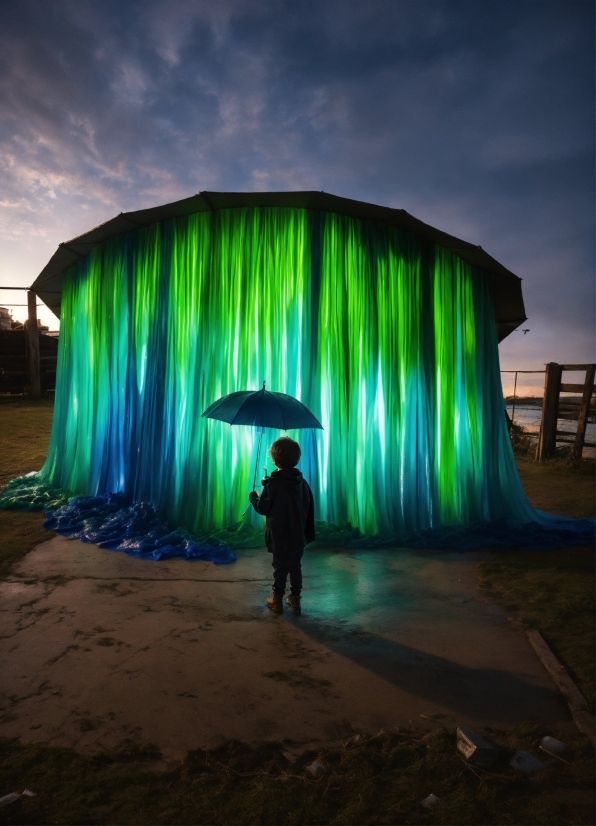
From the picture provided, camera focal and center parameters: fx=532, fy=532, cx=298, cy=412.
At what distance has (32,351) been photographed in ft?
58.3

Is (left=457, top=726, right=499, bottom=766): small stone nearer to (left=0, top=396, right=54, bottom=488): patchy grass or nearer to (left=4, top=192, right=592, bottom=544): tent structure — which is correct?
(left=4, top=192, right=592, bottom=544): tent structure

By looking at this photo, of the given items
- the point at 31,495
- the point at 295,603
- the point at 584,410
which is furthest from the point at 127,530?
the point at 584,410

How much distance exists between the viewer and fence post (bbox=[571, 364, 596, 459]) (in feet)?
34.6

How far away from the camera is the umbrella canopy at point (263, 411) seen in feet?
15.2

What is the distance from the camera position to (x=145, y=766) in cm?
227

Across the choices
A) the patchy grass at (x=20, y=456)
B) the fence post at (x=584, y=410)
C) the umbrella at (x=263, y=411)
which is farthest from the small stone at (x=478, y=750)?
the fence post at (x=584, y=410)

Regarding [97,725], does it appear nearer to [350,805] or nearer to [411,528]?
[350,805]

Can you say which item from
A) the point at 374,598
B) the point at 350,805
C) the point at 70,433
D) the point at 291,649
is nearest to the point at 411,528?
the point at 374,598

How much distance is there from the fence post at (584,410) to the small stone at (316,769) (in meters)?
9.96

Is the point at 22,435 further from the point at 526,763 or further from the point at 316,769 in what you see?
the point at 526,763

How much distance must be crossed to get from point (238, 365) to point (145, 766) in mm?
4436

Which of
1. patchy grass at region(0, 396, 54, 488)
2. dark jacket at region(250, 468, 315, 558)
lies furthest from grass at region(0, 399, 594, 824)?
patchy grass at region(0, 396, 54, 488)

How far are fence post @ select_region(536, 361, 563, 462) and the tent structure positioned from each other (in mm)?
5079

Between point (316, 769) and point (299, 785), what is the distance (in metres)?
0.11
